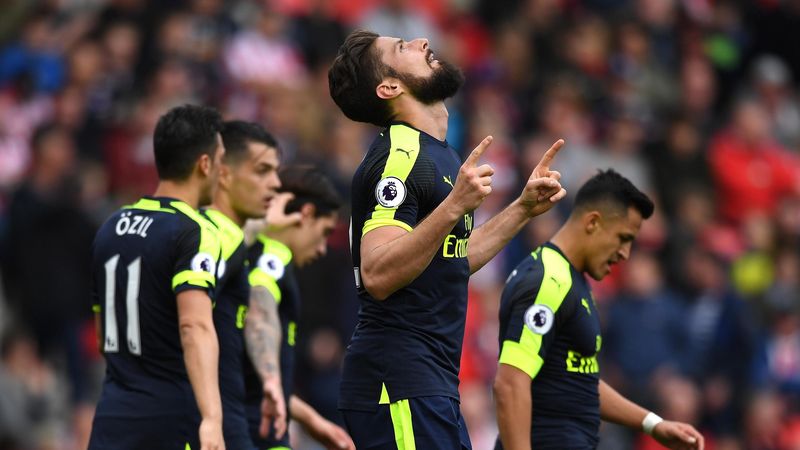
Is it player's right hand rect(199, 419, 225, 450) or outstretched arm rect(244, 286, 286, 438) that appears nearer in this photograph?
player's right hand rect(199, 419, 225, 450)

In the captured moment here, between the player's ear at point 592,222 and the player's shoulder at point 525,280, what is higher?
the player's ear at point 592,222

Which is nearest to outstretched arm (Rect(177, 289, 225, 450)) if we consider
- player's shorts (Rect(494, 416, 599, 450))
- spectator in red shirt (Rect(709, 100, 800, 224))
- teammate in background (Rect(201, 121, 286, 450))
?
teammate in background (Rect(201, 121, 286, 450))

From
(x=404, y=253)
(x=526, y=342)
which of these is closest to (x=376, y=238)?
(x=404, y=253)

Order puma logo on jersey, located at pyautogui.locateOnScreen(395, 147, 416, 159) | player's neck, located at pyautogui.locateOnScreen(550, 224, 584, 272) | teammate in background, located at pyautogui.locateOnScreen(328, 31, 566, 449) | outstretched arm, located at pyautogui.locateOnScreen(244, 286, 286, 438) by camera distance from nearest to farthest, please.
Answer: teammate in background, located at pyautogui.locateOnScreen(328, 31, 566, 449) < puma logo on jersey, located at pyautogui.locateOnScreen(395, 147, 416, 159) < player's neck, located at pyautogui.locateOnScreen(550, 224, 584, 272) < outstretched arm, located at pyautogui.locateOnScreen(244, 286, 286, 438)

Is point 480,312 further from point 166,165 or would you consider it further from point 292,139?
point 166,165

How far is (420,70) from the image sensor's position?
265 inches

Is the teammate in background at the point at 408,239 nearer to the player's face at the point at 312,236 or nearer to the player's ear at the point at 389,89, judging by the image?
the player's ear at the point at 389,89

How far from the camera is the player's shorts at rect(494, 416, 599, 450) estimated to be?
755 cm

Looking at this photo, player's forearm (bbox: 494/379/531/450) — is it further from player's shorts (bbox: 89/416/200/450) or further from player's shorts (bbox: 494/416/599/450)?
player's shorts (bbox: 89/416/200/450)

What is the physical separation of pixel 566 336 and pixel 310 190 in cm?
218

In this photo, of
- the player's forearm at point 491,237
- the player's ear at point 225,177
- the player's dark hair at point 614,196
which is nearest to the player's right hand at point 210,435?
the player's forearm at point 491,237

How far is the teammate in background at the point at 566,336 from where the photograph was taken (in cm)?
740

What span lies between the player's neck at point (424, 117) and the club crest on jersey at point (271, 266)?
2009 millimetres

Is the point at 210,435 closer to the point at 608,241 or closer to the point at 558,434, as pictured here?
the point at 558,434
